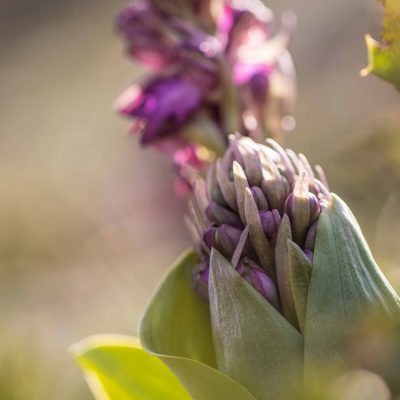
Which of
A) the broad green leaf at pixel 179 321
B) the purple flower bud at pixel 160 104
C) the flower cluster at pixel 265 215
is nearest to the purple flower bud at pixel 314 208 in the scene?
the flower cluster at pixel 265 215

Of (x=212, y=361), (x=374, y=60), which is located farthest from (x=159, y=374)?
(x=374, y=60)

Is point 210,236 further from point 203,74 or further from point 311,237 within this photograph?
point 203,74

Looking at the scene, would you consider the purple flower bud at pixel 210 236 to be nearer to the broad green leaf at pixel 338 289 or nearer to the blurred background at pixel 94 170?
the broad green leaf at pixel 338 289

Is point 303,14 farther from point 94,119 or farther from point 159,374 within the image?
point 159,374

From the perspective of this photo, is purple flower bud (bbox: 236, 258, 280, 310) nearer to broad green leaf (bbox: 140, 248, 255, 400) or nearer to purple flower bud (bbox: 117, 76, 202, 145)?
broad green leaf (bbox: 140, 248, 255, 400)

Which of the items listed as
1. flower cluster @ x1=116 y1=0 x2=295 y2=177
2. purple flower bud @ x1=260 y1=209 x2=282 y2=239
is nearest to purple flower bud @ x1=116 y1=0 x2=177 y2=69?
flower cluster @ x1=116 y1=0 x2=295 y2=177

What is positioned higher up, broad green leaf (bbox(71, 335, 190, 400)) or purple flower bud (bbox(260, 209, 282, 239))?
→ purple flower bud (bbox(260, 209, 282, 239))
